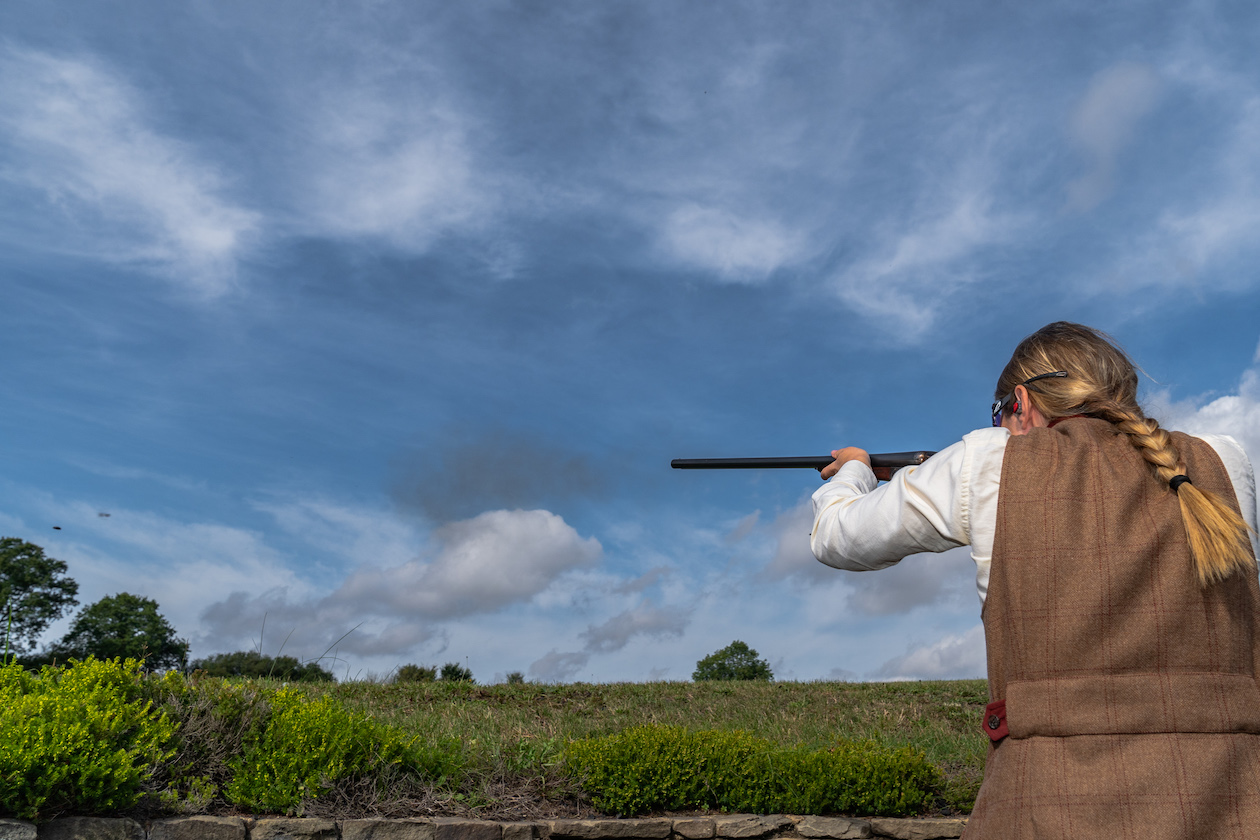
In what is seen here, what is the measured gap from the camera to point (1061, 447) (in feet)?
7.52

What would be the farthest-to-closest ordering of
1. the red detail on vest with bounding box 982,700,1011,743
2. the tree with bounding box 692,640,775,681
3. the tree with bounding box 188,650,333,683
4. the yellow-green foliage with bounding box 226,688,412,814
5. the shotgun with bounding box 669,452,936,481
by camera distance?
the tree with bounding box 692,640,775,681, the tree with bounding box 188,650,333,683, the yellow-green foliage with bounding box 226,688,412,814, the shotgun with bounding box 669,452,936,481, the red detail on vest with bounding box 982,700,1011,743

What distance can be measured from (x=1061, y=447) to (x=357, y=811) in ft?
16.2

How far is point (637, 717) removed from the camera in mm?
9586

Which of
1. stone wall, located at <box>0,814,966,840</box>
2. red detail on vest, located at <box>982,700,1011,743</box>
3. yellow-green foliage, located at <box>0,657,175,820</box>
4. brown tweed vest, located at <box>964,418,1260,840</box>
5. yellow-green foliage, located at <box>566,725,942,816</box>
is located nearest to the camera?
brown tweed vest, located at <box>964,418,1260,840</box>

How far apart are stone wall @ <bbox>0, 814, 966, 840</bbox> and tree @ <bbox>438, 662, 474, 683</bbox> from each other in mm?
7281

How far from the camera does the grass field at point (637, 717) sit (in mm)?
Answer: 6113

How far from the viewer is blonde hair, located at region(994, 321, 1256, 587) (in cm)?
211

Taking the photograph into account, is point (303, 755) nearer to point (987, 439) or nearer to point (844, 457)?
point (844, 457)

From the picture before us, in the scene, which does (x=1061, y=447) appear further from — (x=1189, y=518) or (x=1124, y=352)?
(x=1124, y=352)

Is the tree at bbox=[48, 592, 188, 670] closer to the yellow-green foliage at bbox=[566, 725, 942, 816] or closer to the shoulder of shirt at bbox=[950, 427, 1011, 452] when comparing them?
the yellow-green foliage at bbox=[566, 725, 942, 816]

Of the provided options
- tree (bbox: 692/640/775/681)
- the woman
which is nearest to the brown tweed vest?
the woman

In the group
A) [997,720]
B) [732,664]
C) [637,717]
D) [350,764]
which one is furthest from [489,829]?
[732,664]

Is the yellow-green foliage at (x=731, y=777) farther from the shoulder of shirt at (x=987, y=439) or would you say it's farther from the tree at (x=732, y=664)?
the tree at (x=732, y=664)

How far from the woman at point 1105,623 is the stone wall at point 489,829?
3782 millimetres
